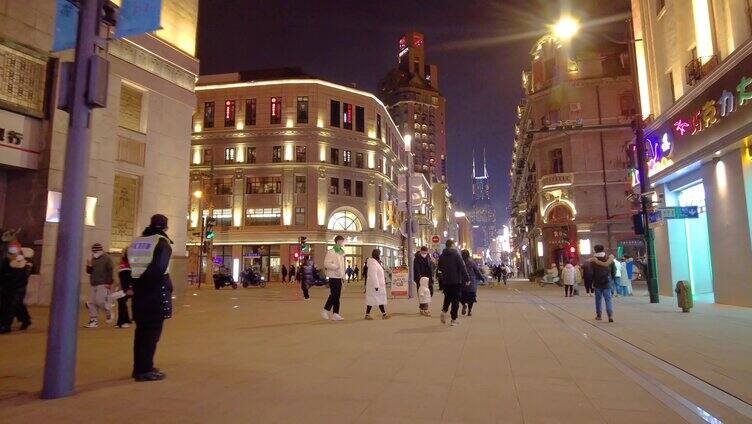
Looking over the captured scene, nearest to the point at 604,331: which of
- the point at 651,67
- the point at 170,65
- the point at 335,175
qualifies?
the point at 651,67

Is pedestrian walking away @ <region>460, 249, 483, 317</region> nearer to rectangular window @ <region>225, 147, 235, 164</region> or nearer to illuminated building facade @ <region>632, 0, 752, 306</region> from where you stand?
illuminated building facade @ <region>632, 0, 752, 306</region>

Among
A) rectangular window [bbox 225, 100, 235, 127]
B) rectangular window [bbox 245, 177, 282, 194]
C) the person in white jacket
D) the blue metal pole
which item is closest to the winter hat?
the blue metal pole

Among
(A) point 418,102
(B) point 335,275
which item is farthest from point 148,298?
(A) point 418,102

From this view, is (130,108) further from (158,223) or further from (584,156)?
(584,156)

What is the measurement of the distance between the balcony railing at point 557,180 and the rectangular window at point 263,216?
25.9 metres

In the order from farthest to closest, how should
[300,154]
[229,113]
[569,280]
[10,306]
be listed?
[229,113] < [300,154] < [569,280] < [10,306]

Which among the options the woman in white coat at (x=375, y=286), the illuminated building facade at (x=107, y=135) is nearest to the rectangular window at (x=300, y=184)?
the illuminated building facade at (x=107, y=135)

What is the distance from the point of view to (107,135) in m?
17.3

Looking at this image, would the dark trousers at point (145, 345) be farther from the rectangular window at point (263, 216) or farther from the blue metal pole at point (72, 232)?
the rectangular window at point (263, 216)

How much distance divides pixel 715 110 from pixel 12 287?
18.3m

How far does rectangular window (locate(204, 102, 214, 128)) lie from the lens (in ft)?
168

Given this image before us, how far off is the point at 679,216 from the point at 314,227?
3602 centimetres

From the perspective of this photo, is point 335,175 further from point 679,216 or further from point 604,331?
point 604,331

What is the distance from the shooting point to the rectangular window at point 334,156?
50.8m
